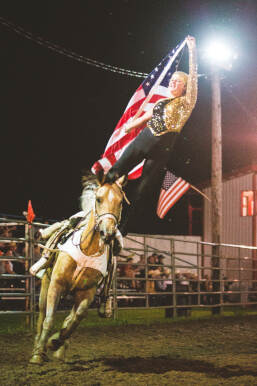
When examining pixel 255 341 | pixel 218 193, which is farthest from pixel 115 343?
pixel 218 193

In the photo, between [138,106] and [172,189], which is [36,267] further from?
[172,189]

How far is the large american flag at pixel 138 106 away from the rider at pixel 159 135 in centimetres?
77

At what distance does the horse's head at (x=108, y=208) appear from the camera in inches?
178

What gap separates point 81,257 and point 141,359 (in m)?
1.66

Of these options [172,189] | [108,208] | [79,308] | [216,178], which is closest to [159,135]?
[108,208]

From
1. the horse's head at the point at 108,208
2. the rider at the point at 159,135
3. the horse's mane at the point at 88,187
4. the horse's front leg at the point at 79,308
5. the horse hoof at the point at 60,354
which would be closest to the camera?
the horse's head at the point at 108,208

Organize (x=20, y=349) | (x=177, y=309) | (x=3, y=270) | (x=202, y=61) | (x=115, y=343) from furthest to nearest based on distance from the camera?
(x=202, y=61)
(x=177, y=309)
(x=3, y=270)
(x=115, y=343)
(x=20, y=349)

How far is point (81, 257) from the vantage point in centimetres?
514

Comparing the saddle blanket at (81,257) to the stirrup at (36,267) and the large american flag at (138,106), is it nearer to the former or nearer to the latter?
the stirrup at (36,267)

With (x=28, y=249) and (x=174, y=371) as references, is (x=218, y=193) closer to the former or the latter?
(x=28, y=249)

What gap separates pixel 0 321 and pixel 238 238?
14.4 m

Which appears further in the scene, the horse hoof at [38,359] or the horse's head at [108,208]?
the horse hoof at [38,359]

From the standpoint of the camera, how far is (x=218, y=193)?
46.3 feet

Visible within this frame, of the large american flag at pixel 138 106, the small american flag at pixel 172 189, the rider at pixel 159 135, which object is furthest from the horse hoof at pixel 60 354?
the small american flag at pixel 172 189
